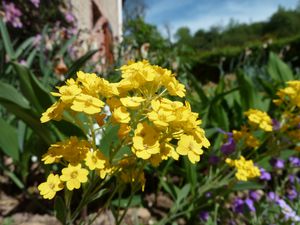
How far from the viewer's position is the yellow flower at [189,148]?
27.3 inches

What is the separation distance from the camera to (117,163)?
843 millimetres

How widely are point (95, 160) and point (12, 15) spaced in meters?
3.34

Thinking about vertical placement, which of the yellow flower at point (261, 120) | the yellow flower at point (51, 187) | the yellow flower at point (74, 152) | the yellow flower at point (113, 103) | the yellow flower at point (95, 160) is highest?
the yellow flower at point (113, 103)

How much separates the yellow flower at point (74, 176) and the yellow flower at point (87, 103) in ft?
0.39

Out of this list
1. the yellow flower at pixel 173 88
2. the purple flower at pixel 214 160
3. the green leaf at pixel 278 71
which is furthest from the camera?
the green leaf at pixel 278 71

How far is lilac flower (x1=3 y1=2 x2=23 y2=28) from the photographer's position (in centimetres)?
353

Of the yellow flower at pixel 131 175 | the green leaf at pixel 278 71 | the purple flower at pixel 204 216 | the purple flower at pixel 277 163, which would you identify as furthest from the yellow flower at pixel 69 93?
the green leaf at pixel 278 71

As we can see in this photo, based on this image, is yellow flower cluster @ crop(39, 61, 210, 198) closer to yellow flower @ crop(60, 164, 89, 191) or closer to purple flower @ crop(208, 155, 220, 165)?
yellow flower @ crop(60, 164, 89, 191)

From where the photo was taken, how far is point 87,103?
0.68 meters

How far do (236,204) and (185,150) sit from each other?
3.89 feet

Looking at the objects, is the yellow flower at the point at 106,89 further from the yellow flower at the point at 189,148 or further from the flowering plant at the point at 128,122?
the yellow flower at the point at 189,148

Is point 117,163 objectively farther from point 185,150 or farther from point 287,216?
point 287,216

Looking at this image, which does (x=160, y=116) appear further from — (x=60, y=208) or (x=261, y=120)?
(x=261, y=120)

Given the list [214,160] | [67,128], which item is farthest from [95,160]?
[214,160]
